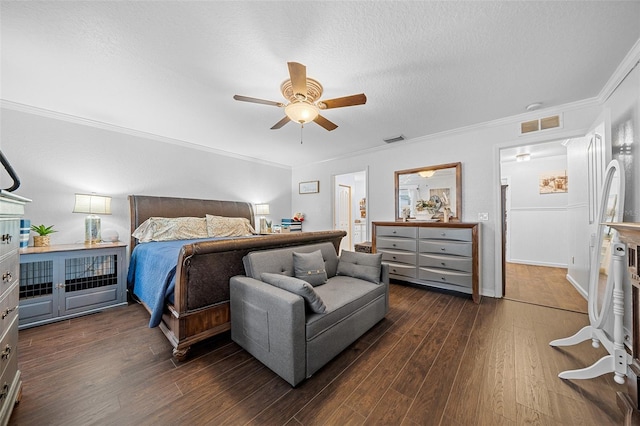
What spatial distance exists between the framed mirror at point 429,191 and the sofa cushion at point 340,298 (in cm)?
209

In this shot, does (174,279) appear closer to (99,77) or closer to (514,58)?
(99,77)

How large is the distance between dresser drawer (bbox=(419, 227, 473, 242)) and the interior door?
2.69m

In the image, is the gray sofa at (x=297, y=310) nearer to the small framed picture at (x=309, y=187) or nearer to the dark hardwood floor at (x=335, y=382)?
the dark hardwood floor at (x=335, y=382)

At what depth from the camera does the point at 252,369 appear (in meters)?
1.77

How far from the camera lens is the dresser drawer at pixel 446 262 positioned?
3.21 meters

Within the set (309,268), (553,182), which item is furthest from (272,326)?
(553,182)

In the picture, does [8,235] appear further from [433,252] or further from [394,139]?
[394,139]

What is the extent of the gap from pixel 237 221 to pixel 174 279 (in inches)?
95.9

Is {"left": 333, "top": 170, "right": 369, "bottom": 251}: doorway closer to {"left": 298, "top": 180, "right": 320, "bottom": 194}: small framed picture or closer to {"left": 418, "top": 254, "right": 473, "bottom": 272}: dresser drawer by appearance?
{"left": 298, "top": 180, "right": 320, "bottom": 194}: small framed picture

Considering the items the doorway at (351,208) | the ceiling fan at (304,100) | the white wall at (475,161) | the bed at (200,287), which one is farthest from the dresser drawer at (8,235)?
the doorway at (351,208)

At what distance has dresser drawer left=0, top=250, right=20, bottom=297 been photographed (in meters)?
1.16

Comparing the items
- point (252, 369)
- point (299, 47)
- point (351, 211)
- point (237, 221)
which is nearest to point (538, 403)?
point (252, 369)

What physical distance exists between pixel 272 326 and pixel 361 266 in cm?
126

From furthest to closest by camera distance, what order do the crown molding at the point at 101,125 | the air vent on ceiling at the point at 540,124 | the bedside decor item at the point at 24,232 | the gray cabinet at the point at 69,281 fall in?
the air vent on ceiling at the point at 540,124 < the crown molding at the point at 101,125 < the bedside decor item at the point at 24,232 < the gray cabinet at the point at 69,281
